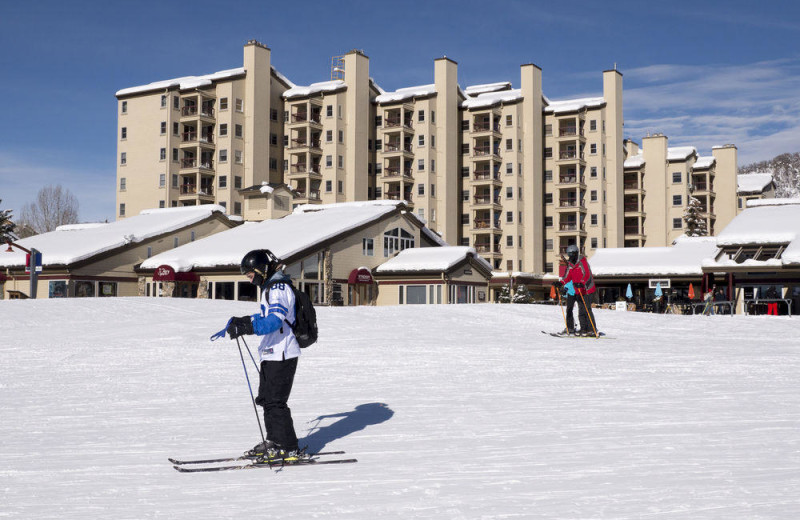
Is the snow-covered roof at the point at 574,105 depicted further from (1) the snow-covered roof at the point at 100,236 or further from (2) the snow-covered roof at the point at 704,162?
(1) the snow-covered roof at the point at 100,236

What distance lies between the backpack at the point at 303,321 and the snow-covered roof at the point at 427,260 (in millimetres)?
35439

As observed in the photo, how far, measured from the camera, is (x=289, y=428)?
265 inches

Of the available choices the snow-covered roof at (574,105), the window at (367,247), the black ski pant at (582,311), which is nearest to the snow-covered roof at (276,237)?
the window at (367,247)

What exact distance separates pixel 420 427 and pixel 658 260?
4285 centimetres

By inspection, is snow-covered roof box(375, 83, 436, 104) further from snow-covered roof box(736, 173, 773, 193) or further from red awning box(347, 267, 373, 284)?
snow-covered roof box(736, 173, 773, 193)

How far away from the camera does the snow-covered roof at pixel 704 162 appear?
83.8 metres

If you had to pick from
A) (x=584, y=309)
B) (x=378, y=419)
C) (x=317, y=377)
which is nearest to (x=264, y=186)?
(x=584, y=309)

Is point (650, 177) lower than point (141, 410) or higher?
higher

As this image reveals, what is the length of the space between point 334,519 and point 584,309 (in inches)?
569

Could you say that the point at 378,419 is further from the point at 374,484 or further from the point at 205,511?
the point at 205,511

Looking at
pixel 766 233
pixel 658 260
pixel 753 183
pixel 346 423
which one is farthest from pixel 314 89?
pixel 346 423

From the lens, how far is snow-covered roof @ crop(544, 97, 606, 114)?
245ft

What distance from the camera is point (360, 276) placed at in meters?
41.8

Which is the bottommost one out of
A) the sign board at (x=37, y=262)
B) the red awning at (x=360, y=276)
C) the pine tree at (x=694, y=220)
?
the red awning at (x=360, y=276)
